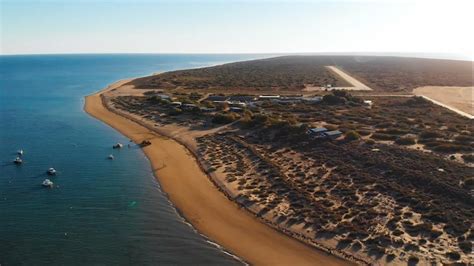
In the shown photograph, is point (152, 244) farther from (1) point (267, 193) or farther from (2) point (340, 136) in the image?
(2) point (340, 136)

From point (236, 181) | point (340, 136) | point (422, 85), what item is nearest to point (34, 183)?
point (236, 181)

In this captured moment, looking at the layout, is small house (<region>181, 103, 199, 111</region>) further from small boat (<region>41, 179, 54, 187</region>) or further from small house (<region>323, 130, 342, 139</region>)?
small boat (<region>41, 179, 54, 187</region>)

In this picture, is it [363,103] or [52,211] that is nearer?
[52,211]

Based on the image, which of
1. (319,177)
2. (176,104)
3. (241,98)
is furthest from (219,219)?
(241,98)

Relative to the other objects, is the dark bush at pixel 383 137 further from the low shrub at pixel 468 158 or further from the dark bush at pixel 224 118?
the dark bush at pixel 224 118

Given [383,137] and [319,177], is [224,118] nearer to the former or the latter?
[383,137]

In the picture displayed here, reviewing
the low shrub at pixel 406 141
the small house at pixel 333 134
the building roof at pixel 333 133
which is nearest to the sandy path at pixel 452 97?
the low shrub at pixel 406 141
